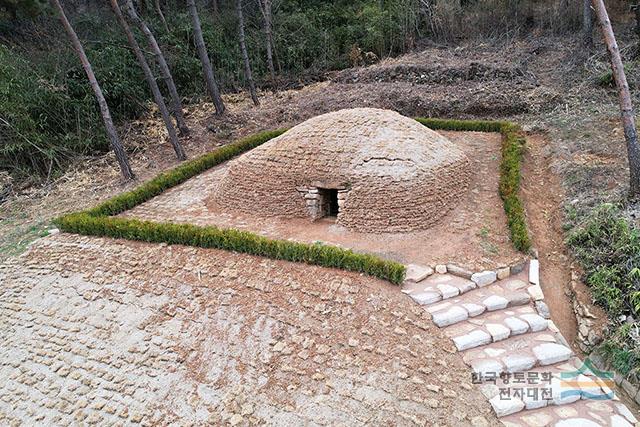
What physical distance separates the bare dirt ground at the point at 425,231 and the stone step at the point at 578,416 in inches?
91.2

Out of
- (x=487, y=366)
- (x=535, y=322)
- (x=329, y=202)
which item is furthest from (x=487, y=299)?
(x=329, y=202)

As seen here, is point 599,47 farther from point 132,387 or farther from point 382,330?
point 132,387

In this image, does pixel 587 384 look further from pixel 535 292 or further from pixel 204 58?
pixel 204 58

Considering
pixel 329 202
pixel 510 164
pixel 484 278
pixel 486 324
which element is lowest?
pixel 486 324

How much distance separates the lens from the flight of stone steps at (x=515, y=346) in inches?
192

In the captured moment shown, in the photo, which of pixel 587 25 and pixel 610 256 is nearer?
pixel 610 256

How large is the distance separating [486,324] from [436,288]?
86cm

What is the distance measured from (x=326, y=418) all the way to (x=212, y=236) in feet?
13.5

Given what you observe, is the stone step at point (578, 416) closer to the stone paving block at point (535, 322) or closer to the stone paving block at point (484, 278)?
the stone paving block at point (535, 322)

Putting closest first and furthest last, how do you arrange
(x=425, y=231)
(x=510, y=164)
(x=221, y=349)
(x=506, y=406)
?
(x=506, y=406), (x=221, y=349), (x=425, y=231), (x=510, y=164)

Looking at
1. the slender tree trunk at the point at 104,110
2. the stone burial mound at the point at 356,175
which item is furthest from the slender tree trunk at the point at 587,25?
the slender tree trunk at the point at 104,110

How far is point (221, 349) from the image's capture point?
6.20 meters

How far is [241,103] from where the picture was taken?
17547mm

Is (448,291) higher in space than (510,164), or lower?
lower
